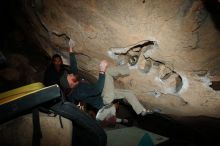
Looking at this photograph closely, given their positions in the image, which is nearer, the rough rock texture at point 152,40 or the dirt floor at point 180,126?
the rough rock texture at point 152,40

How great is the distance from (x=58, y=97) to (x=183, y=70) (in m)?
1.80

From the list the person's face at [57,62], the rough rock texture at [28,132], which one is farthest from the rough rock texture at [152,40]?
the rough rock texture at [28,132]

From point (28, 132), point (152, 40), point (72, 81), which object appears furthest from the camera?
point (72, 81)

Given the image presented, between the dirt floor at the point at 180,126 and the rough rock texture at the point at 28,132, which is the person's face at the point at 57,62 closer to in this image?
the rough rock texture at the point at 28,132

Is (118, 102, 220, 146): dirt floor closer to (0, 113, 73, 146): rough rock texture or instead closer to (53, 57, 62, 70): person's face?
(53, 57, 62, 70): person's face

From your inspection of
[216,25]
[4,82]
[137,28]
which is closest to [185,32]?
[216,25]

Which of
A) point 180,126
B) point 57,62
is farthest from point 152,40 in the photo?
point 180,126

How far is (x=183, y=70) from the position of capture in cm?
310

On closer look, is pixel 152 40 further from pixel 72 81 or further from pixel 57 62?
pixel 57 62

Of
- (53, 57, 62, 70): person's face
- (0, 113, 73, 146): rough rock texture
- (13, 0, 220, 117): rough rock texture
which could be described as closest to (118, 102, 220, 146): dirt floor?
(13, 0, 220, 117): rough rock texture

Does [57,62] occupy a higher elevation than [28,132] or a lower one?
higher

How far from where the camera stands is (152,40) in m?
2.91

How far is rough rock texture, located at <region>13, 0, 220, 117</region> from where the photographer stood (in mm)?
2529

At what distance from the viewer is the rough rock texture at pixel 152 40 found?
2529mm
